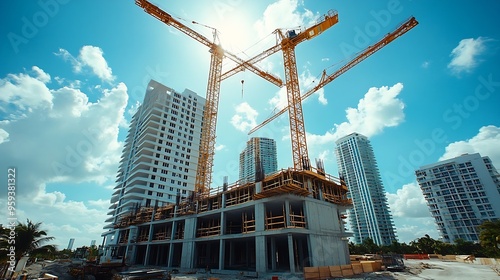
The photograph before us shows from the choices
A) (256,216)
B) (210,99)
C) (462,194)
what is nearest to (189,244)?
(256,216)

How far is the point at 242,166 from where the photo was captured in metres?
124

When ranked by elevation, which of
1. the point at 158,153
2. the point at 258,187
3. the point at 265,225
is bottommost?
the point at 265,225

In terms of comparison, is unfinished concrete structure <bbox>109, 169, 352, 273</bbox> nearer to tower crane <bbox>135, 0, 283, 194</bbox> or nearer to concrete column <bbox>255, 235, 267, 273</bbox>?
concrete column <bbox>255, 235, 267, 273</bbox>

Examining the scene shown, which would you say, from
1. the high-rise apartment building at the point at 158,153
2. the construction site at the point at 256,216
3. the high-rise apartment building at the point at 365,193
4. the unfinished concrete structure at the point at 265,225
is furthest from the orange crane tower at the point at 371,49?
the high-rise apartment building at the point at 365,193

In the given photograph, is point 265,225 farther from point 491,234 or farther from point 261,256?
point 491,234

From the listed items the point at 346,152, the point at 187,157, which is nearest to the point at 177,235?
the point at 187,157

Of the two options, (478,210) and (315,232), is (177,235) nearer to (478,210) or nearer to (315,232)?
(315,232)

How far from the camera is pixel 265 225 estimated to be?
2062 centimetres

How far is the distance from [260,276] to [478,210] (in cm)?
9912

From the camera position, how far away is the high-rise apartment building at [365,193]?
12044cm

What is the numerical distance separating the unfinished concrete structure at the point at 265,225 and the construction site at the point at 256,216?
0.09 metres

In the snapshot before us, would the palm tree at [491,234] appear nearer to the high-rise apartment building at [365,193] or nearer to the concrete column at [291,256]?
the concrete column at [291,256]

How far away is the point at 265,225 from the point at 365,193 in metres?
124

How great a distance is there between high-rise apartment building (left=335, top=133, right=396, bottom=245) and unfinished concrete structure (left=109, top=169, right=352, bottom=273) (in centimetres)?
10961
